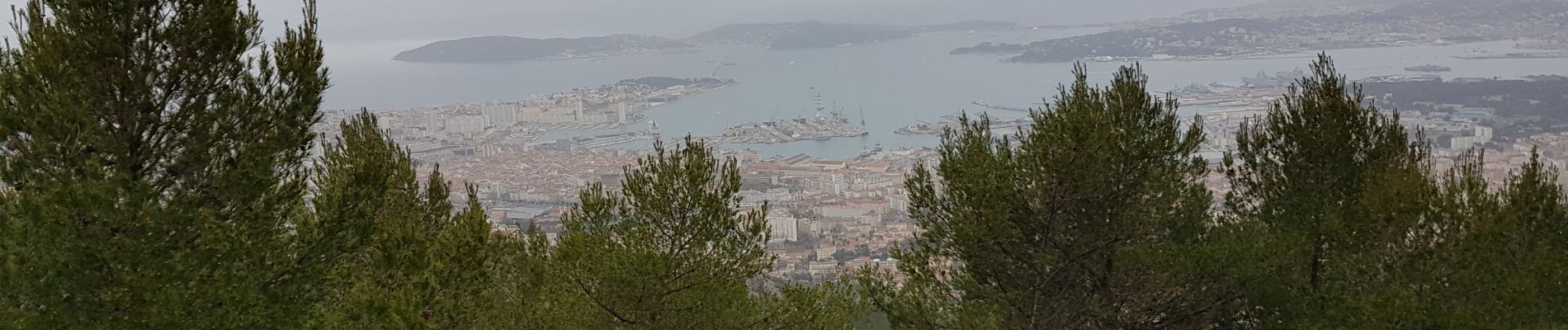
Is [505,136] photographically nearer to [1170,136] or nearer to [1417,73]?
[1170,136]

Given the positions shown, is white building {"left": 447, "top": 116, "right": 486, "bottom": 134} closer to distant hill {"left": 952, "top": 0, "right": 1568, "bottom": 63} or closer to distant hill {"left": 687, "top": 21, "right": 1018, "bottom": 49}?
distant hill {"left": 952, "top": 0, "right": 1568, "bottom": 63}

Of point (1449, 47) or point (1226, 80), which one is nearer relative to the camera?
point (1226, 80)

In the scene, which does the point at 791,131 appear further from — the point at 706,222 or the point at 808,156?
the point at 706,222

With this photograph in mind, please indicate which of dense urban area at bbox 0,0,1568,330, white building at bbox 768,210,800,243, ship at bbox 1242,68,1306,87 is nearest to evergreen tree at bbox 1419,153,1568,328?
dense urban area at bbox 0,0,1568,330

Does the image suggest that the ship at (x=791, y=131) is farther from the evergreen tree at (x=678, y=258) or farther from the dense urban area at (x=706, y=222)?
the evergreen tree at (x=678, y=258)

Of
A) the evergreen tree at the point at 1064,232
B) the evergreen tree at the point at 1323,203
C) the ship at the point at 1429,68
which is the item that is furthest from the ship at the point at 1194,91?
the evergreen tree at the point at 1064,232

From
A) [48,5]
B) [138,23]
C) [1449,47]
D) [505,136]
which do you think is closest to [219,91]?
[138,23]

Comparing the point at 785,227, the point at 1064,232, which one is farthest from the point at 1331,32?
the point at 1064,232
